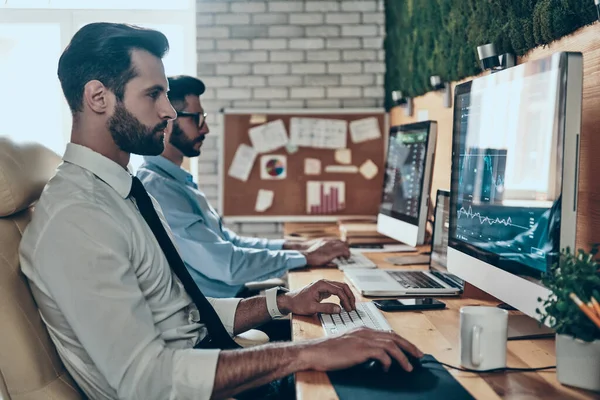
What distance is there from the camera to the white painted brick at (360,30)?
14.6 ft

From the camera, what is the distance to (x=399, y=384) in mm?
1146

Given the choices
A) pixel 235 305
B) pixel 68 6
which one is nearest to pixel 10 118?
pixel 68 6

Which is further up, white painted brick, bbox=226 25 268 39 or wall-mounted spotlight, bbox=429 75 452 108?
white painted brick, bbox=226 25 268 39

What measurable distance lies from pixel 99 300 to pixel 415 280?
1054mm

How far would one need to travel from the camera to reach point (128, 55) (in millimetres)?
1560

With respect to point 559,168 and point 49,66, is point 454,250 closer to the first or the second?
point 559,168

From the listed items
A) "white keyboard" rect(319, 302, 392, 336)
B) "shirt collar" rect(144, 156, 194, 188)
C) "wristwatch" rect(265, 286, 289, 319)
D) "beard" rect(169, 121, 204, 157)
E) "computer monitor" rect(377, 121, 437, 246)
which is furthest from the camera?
"beard" rect(169, 121, 204, 157)

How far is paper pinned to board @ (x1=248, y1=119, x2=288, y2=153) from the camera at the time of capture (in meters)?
4.46

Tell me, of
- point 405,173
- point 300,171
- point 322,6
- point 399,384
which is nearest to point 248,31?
point 322,6

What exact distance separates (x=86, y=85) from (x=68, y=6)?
3497mm

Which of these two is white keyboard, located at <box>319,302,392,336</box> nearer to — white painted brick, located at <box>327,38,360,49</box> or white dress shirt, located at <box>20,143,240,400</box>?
white dress shirt, located at <box>20,143,240,400</box>

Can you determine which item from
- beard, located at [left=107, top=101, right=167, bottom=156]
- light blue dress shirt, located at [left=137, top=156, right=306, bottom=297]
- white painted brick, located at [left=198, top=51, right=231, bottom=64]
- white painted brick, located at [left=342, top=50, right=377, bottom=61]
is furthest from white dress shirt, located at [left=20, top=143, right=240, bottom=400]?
white painted brick, located at [left=342, top=50, right=377, bottom=61]

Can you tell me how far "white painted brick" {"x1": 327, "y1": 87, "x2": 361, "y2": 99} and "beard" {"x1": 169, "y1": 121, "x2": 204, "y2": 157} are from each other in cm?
174

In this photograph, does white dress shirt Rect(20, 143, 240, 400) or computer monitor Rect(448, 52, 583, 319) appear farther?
white dress shirt Rect(20, 143, 240, 400)
